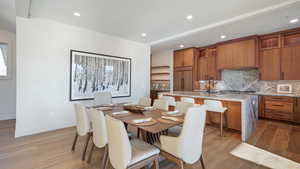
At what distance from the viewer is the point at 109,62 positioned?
14.2 feet

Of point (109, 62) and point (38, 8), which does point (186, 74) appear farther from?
point (38, 8)

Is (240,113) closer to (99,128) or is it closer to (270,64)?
(270,64)

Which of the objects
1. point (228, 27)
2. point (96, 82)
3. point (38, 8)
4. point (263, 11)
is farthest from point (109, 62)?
point (263, 11)

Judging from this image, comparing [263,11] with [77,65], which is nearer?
[263,11]

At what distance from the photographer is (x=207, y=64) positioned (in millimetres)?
5824

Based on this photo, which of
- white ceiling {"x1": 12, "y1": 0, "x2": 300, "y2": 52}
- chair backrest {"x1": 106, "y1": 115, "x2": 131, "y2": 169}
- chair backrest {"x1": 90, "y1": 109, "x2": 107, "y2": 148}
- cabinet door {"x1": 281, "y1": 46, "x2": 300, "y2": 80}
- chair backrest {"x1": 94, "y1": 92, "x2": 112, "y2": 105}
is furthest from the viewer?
cabinet door {"x1": 281, "y1": 46, "x2": 300, "y2": 80}

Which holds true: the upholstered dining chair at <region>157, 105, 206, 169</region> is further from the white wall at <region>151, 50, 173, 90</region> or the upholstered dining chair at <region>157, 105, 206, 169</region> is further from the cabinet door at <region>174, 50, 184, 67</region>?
the white wall at <region>151, 50, 173, 90</region>

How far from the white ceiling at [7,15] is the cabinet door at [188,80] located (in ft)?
18.7

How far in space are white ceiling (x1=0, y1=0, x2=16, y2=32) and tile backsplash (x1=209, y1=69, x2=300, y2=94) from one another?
6675 mm

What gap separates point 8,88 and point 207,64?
7.21 m

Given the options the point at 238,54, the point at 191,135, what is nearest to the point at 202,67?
the point at 238,54

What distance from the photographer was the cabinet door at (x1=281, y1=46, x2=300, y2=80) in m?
3.94

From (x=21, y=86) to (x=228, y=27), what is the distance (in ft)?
17.4

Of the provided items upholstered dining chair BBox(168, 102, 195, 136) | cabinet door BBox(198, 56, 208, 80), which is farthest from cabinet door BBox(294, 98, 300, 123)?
upholstered dining chair BBox(168, 102, 195, 136)
